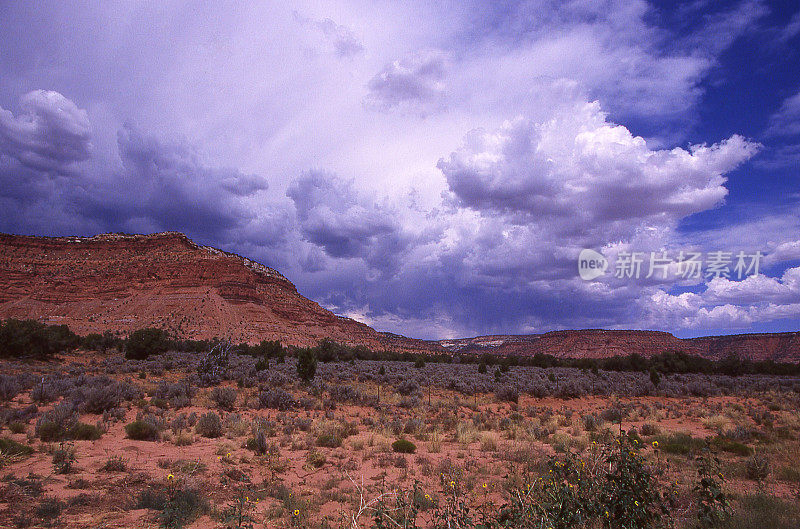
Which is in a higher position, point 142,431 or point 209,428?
point 142,431

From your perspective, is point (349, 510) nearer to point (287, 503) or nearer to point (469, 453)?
point (287, 503)

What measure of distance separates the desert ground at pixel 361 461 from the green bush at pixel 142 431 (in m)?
0.04

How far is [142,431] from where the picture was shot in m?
10.4

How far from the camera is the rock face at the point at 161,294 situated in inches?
2245

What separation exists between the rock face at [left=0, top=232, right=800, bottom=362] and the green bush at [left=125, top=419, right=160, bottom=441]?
1877 inches

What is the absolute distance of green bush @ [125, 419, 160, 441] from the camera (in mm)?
10328

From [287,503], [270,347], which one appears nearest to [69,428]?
[287,503]

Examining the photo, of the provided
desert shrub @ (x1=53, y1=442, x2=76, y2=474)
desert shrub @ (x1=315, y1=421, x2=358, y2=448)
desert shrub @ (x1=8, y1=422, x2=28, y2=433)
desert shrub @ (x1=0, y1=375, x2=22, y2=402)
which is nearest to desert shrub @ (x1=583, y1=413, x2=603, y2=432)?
desert shrub @ (x1=315, y1=421, x2=358, y2=448)

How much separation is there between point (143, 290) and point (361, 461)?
67.6m

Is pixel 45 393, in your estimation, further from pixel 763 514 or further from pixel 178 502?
pixel 763 514

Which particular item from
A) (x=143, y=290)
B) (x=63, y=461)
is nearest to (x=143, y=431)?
(x=63, y=461)

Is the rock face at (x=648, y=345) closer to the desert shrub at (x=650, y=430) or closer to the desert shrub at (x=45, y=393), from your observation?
the desert shrub at (x=650, y=430)

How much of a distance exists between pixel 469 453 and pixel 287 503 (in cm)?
519

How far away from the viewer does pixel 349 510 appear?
652cm
